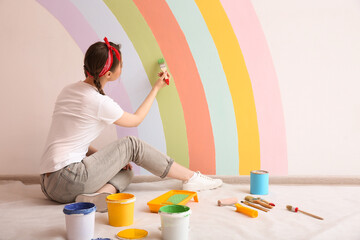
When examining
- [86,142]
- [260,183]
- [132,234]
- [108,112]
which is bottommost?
[132,234]

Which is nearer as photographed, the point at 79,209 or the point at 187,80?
the point at 79,209

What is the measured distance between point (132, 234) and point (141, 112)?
0.74m

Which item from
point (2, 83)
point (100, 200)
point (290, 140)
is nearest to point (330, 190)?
point (290, 140)

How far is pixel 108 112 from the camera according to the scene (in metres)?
1.52

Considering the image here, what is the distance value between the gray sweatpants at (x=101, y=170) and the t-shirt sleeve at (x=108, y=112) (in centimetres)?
14

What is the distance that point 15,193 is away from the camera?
69.3 inches

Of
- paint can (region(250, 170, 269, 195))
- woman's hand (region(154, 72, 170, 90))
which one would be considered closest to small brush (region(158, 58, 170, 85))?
woman's hand (region(154, 72, 170, 90))

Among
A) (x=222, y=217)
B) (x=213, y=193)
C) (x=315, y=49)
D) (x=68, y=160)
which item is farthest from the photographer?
(x=315, y=49)

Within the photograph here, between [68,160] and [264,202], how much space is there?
2.93ft

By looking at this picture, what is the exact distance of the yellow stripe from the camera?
6.35ft

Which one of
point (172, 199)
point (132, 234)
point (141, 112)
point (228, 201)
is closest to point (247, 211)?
point (228, 201)

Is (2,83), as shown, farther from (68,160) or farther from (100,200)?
(100,200)

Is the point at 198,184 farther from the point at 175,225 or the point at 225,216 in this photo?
the point at 175,225

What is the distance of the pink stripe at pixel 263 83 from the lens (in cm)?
193
